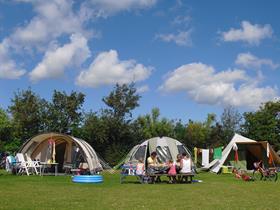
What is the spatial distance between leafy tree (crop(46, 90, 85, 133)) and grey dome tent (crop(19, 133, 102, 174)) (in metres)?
10.6

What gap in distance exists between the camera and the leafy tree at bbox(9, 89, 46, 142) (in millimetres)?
38000

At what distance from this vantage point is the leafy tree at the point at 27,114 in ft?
125

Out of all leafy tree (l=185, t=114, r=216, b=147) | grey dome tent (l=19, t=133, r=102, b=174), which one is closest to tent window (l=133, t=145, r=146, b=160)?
grey dome tent (l=19, t=133, r=102, b=174)

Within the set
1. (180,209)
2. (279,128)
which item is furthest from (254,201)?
(279,128)

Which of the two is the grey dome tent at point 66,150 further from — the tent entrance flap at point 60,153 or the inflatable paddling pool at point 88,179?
the inflatable paddling pool at point 88,179

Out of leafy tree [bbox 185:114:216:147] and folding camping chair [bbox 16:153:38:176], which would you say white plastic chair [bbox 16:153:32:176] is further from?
leafy tree [bbox 185:114:216:147]

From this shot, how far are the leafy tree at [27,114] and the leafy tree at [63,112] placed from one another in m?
0.80

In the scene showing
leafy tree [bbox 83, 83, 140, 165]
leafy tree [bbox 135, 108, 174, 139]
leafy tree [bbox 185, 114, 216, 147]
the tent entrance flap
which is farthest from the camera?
leafy tree [bbox 135, 108, 174, 139]

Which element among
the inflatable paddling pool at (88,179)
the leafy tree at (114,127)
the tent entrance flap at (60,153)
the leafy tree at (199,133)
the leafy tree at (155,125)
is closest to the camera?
the inflatable paddling pool at (88,179)

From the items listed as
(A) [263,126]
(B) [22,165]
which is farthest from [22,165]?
(A) [263,126]

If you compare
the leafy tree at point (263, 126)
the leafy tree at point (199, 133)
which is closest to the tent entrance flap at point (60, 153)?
the leafy tree at point (199, 133)

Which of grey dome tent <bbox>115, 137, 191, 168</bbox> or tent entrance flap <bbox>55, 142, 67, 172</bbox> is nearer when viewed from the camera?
grey dome tent <bbox>115, 137, 191, 168</bbox>

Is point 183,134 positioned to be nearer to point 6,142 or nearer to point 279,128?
point 279,128

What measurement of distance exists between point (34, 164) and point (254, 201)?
14.9 m
